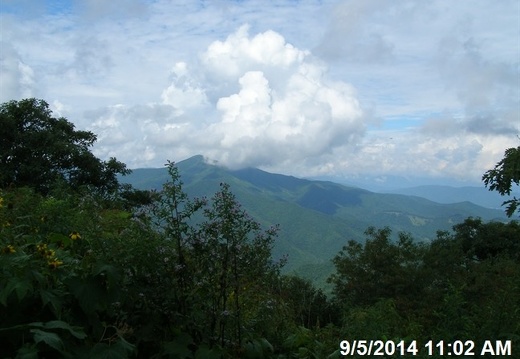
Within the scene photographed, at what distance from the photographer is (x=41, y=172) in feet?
72.1

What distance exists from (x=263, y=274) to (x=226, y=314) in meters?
0.53

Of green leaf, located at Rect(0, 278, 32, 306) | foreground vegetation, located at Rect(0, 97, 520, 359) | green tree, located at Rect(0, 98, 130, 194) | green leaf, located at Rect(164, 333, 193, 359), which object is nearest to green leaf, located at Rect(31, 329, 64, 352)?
foreground vegetation, located at Rect(0, 97, 520, 359)

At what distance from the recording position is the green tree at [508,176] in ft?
33.5

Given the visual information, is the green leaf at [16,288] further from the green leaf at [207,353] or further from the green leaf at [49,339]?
the green leaf at [207,353]

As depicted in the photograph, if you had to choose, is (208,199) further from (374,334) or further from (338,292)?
(338,292)

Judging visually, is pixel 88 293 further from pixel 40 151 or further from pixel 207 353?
pixel 40 151

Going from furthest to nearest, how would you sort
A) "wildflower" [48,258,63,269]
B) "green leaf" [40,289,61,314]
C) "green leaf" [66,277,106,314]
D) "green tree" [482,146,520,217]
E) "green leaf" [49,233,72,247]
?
"green tree" [482,146,520,217] < "green leaf" [49,233,72,247] < "wildflower" [48,258,63,269] < "green leaf" [66,277,106,314] < "green leaf" [40,289,61,314]

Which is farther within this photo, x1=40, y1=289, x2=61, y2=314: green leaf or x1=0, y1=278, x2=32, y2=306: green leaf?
x1=40, y1=289, x2=61, y2=314: green leaf

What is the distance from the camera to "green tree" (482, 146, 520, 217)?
10.2 meters

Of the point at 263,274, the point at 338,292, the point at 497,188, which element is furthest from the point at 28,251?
the point at 338,292

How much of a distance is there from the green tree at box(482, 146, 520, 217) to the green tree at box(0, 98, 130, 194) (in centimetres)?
1545

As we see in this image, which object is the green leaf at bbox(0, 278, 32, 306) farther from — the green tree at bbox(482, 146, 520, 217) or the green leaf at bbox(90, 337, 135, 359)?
the green tree at bbox(482, 146, 520, 217)

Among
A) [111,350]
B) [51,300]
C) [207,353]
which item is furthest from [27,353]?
[207,353]

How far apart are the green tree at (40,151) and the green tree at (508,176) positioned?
1545 centimetres
